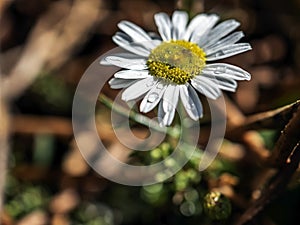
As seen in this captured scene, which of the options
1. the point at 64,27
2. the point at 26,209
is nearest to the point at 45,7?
the point at 64,27

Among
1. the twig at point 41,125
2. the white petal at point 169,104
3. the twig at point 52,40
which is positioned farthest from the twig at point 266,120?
the twig at point 52,40

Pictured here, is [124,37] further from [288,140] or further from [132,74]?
[288,140]

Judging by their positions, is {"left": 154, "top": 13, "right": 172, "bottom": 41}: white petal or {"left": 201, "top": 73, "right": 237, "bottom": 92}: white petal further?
{"left": 154, "top": 13, "right": 172, "bottom": 41}: white petal

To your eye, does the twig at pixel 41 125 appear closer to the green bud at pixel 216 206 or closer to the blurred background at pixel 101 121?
the blurred background at pixel 101 121

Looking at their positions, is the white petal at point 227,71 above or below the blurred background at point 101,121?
above

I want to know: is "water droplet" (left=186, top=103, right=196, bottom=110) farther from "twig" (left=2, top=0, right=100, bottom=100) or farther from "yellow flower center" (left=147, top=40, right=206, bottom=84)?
"twig" (left=2, top=0, right=100, bottom=100)

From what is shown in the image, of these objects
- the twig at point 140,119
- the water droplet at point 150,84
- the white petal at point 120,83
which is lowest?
the twig at point 140,119

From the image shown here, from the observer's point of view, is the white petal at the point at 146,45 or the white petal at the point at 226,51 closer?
the white petal at the point at 226,51

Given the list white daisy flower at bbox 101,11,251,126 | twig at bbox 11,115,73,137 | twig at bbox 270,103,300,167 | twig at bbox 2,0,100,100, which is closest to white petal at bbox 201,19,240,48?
white daisy flower at bbox 101,11,251,126
